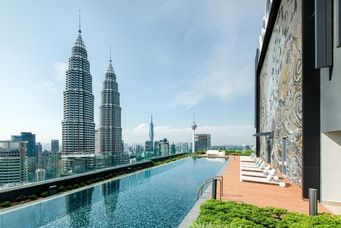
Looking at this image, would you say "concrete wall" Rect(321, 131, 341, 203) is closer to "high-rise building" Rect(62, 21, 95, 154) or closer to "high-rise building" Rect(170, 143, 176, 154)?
"high-rise building" Rect(170, 143, 176, 154)

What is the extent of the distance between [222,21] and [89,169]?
1221 cm

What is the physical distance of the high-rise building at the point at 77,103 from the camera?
61.7 meters

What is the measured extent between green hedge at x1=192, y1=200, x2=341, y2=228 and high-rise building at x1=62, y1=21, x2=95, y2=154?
201 feet

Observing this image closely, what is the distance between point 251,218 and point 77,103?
6586cm

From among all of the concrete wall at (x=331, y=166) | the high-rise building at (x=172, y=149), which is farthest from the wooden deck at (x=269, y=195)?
the high-rise building at (x=172, y=149)

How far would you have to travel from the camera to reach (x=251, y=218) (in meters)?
4.58

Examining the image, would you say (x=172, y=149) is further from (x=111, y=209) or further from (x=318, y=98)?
(x=318, y=98)

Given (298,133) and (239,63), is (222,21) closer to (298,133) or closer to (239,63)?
(239,63)

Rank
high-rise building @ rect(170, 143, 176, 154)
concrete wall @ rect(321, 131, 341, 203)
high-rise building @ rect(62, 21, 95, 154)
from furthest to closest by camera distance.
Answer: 1. high-rise building @ rect(62, 21, 95, 154)
2. high-rise building @ rect(170, 143, 176, 154)
3. concrete wall @ rect(321, 131, 341, 203)

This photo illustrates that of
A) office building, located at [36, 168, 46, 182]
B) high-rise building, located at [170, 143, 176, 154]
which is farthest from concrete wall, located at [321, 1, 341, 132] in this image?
high-rise building, located at [170, 143, 176, 154]

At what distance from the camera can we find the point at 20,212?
7.14 m

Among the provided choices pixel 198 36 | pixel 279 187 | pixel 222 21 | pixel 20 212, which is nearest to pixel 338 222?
pixel 279 187

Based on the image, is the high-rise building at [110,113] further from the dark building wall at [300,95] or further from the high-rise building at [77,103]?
Answer: the dark building wall at [300,95]

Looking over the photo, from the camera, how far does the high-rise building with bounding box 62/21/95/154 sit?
202 ft
